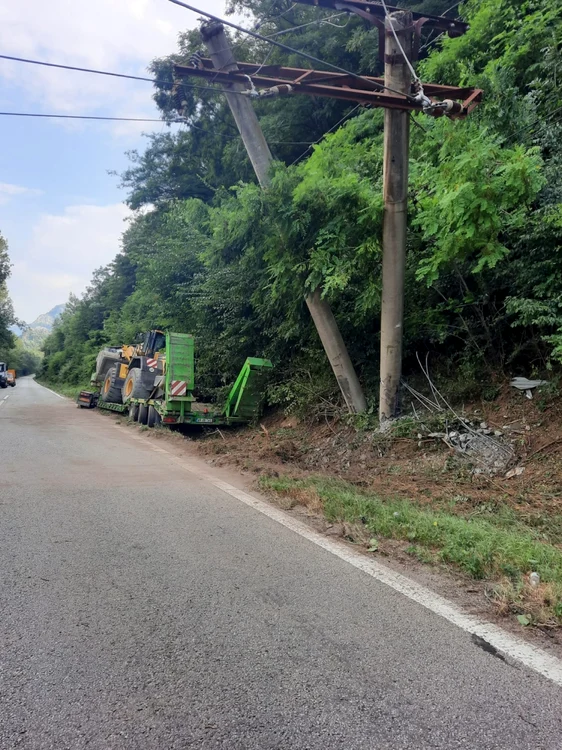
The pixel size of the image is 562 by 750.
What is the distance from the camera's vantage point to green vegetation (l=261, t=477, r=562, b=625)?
382cm

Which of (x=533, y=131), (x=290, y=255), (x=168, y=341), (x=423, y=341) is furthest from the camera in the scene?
(x=168, y=341)

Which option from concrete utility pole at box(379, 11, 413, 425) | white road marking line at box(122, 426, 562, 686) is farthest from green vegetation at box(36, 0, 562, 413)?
white road marking line at box(122, 426, 562, 686)

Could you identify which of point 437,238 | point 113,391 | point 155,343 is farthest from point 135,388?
point 437,238

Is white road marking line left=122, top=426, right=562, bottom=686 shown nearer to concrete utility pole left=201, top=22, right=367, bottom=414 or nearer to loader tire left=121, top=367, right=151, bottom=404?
concrete utility pole left=201, top=22, right=367, bottom=414

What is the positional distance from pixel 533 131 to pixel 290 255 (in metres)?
4.54

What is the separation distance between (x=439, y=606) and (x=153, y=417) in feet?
40.2

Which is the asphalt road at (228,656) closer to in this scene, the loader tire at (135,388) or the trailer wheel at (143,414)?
the trailer wheel at (143,414)

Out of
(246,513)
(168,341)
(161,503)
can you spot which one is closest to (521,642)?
(246,513)

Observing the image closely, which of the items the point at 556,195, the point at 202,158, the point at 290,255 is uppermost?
the point at 202,158

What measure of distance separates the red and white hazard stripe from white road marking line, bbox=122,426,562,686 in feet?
24.1

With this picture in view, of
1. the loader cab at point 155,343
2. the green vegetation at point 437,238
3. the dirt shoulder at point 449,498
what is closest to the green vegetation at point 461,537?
the dirt shoulder at point 449,498

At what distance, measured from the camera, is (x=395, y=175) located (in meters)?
8.53

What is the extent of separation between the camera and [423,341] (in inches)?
407

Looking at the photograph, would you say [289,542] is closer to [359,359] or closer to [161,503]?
[161,503]
